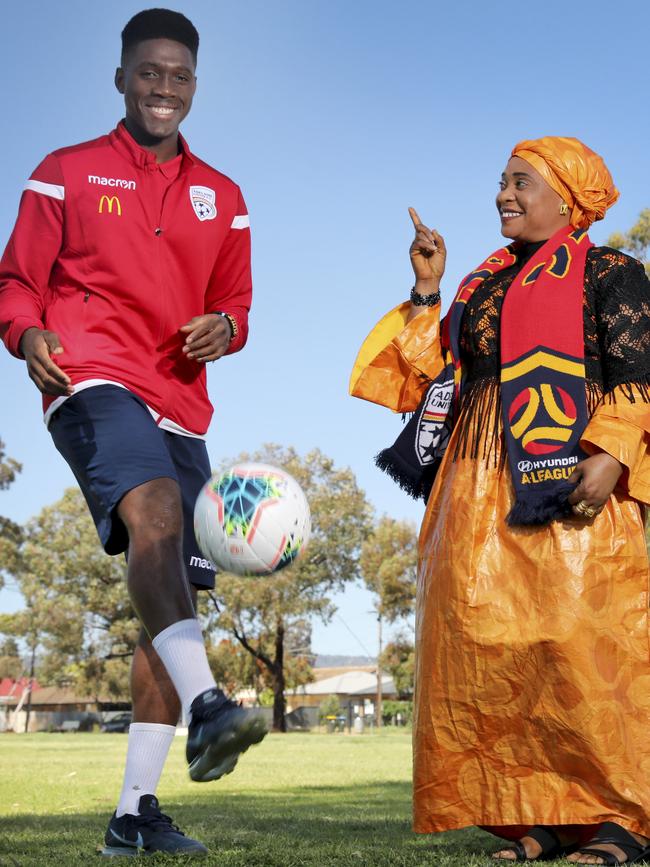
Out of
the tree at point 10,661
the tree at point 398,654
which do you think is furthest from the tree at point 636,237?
the tree at point 10,661

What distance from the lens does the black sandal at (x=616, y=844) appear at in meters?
3.53

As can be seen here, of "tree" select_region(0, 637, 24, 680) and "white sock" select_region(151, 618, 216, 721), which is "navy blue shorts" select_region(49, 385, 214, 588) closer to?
"white sock" select_region(151, 618, 216, 721)

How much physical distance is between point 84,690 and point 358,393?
48.6 m

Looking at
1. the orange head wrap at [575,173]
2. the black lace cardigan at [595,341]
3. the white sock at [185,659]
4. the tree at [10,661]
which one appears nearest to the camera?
the white sock at [185,659]

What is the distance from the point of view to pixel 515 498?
4.00 meters

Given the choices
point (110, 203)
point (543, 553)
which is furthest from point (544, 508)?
point (110, 203)

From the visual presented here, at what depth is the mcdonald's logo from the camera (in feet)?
12.9

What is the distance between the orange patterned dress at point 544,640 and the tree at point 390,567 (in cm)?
4003

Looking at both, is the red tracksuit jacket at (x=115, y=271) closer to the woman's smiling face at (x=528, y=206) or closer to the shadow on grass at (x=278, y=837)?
the woman's smiling face at (x=528, y=206)

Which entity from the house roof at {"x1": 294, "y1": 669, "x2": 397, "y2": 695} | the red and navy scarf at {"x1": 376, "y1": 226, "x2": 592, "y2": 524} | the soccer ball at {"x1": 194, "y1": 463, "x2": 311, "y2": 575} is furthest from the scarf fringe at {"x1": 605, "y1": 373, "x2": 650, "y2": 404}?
the house roof at {"x1": 294, "y1": 669, "x2": 397, "y2": 695}

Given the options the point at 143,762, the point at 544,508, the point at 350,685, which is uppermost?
the point at 350,685

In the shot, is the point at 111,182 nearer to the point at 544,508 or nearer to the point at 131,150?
the point at 131,150

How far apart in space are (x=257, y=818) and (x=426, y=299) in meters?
3.04

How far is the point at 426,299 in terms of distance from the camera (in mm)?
4648
